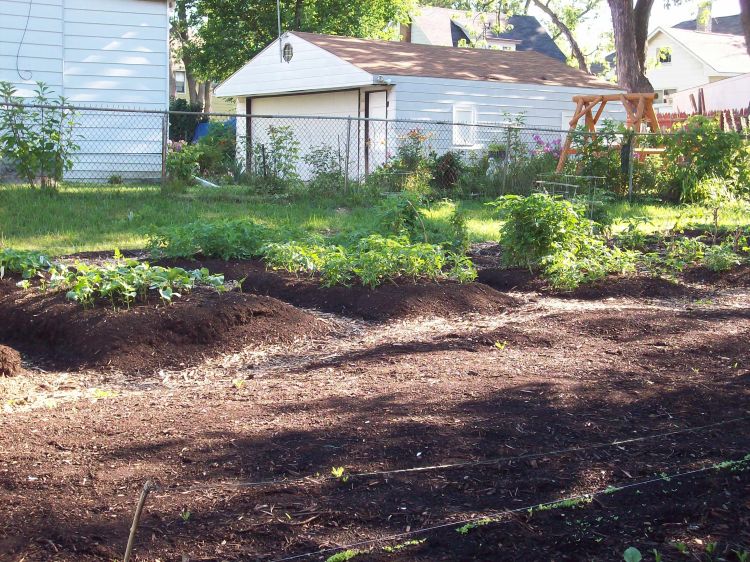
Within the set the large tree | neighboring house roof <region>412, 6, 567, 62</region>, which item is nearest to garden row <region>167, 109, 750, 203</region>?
the large tree

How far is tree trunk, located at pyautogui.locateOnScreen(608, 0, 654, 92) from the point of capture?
25125 mm

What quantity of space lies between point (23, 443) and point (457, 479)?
1.87m

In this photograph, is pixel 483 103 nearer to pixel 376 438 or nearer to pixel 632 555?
pixel 376 438

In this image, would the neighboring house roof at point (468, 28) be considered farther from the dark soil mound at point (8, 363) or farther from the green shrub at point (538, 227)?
the dark soil mound at point (8, 363)

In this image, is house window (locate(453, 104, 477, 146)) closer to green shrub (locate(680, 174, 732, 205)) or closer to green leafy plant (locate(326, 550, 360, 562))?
green shrub (locate(680, 174, 732, 205))

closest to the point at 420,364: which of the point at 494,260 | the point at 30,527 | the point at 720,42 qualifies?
the point at 30,527

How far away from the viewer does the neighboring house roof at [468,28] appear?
40500mm

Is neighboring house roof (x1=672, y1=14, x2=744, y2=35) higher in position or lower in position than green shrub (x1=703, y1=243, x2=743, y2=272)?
higher

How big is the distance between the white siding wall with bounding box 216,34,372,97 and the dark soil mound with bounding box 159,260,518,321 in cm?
1227

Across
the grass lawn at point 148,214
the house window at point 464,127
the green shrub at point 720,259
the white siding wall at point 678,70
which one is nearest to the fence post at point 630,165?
the grass lawn at point 148,214

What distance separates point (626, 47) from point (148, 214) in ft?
59.5

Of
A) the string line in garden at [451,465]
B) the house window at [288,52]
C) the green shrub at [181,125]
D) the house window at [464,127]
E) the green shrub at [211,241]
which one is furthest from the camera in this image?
the green shrub at [181,125]

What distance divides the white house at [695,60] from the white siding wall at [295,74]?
24.3m

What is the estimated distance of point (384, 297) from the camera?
7340mm
